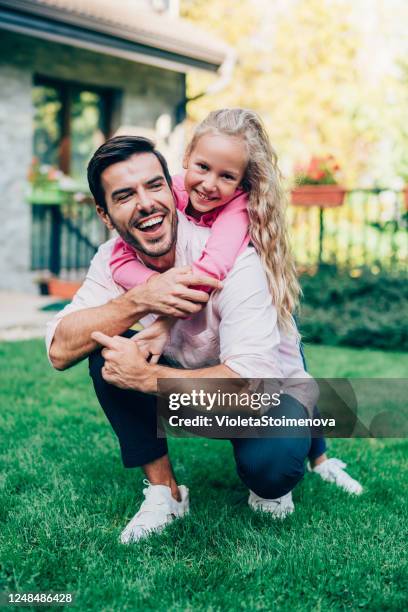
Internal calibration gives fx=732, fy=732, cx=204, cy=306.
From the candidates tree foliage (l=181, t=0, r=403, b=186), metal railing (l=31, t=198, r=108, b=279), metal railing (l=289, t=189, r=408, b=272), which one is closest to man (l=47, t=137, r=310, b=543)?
metal railing (l=289, t=189, r=408, b=272)

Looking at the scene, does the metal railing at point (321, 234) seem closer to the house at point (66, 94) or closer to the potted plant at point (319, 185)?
the house at point (66, 94)

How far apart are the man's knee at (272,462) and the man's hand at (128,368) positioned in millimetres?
391

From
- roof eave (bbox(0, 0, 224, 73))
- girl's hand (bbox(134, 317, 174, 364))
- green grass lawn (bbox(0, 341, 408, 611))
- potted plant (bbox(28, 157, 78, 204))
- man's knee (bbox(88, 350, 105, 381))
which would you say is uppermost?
roof eave (bbox(0, 0, 224, 73))

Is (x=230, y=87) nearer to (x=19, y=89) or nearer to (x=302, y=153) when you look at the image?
(x=302, y=153)

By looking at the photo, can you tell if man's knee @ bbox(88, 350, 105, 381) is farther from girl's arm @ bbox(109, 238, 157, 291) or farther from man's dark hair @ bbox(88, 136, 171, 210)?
man's dark hair @ bbox(88, 136, 171, 210)

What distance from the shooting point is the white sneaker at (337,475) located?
2.94 meters

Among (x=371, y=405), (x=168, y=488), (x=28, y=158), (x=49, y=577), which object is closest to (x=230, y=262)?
(x=168, y=488)

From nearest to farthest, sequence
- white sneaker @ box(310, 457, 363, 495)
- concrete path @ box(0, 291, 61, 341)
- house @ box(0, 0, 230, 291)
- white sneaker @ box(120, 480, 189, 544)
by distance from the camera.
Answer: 1. white sneaker @ box(120, 480, 189, 544)
2. white sneaker @ box(310, 457, 363, 495)
3. concrete path @ box(0, 291, 61, 341)
4. house @ box(0, 0, 230, 291)

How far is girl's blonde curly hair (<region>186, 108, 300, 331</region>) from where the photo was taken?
8.16ft

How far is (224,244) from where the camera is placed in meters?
2.40

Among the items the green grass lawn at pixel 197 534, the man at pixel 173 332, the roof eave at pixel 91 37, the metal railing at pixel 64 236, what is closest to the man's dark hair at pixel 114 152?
the man at pixel 173 332

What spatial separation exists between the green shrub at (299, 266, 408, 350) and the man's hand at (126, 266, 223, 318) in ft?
12.5

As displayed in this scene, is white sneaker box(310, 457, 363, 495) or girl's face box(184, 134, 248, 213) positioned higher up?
girl's face box(184, 134, 248, 213)
